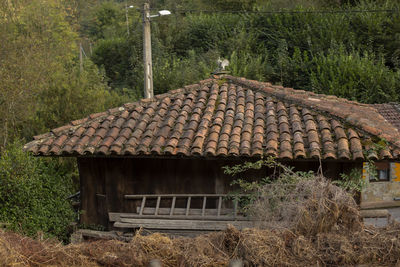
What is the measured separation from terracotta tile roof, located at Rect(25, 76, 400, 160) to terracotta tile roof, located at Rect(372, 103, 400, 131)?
19.7 ft

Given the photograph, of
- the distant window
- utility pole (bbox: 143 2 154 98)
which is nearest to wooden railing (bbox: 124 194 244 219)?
utility pole (bbox: 143 2 154 98)

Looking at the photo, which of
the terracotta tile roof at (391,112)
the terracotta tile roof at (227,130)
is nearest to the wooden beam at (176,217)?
the terracotta tile roof at (227,130)

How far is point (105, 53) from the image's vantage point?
27.2 m

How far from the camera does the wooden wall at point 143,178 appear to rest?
24.6 ft

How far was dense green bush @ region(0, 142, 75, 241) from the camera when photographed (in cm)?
809

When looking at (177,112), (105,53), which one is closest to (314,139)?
(177,112)

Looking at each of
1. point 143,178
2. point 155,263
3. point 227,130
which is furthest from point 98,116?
point 155,263

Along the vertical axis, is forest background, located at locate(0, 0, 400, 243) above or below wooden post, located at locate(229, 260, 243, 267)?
below

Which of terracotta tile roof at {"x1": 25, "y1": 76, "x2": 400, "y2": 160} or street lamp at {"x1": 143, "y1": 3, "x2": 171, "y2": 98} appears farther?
street lamp at {"x1": 143, "y1": 3, "x2": 171, "y2": 98}

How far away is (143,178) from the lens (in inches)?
304

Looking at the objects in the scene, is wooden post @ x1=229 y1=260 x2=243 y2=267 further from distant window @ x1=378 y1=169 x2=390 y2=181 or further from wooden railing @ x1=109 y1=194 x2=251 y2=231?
distant window @ x1=378 y1=169 x2=390 y2=181

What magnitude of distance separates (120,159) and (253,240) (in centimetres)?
431

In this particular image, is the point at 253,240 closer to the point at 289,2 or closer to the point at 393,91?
the point at 393,91

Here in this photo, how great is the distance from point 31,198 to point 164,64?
14014 mm
